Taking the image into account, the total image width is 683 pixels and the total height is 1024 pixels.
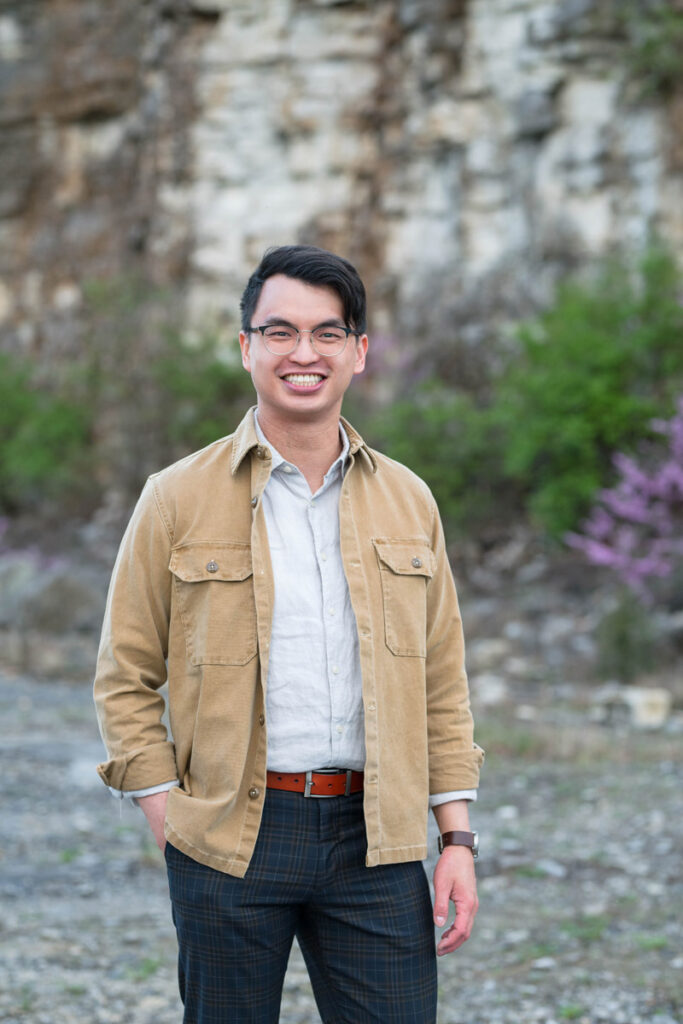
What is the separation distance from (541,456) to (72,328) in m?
14.1

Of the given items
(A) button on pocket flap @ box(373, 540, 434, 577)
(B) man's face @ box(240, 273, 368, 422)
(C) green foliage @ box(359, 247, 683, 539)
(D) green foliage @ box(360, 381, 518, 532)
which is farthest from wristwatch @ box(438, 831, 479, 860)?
(D) green foliage @ box(360, 381, 518, 532)

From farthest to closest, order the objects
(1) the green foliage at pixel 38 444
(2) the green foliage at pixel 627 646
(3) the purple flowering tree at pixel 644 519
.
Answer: (1) the green foliage at pixel 38 444 → (3) the purple flowering tree at pixel 644 519 → (2) the green foliage at pixel 627 646

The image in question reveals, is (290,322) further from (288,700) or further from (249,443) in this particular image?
(288,700)

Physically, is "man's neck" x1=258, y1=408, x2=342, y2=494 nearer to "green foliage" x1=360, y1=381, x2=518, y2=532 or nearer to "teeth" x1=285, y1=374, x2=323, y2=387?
"teeth" x1=285, y1=374, x2=323, y2=387

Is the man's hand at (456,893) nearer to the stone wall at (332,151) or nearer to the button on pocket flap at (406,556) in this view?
the button on pocket flap at (406,556)

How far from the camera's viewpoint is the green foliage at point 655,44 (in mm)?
16984

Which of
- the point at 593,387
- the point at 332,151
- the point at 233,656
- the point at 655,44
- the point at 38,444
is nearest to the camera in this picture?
the point at 233,656

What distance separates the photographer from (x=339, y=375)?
241cm

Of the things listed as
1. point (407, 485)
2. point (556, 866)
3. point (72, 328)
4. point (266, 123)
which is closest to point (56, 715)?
point (556, 866)

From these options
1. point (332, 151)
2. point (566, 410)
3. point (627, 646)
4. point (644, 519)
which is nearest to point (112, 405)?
point (332, 151)

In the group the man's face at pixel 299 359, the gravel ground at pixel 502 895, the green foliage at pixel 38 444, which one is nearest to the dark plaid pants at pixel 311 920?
the man's face at pixel 299 359

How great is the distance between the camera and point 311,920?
238 centimetres

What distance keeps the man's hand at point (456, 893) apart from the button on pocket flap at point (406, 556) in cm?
56

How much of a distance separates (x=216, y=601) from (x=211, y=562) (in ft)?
0.25
